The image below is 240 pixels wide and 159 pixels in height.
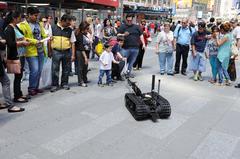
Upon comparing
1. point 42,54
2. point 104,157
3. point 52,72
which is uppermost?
point 42,54

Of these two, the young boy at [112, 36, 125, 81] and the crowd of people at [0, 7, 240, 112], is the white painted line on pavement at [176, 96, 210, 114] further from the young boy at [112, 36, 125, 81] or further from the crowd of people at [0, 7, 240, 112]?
the young boy at [112, 36, 125, 81]

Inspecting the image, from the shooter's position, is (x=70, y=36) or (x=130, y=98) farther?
(x=70, y=36)

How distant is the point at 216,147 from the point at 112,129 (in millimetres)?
1599

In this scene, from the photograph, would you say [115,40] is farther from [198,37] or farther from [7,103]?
[7,103]

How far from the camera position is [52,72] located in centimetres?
727

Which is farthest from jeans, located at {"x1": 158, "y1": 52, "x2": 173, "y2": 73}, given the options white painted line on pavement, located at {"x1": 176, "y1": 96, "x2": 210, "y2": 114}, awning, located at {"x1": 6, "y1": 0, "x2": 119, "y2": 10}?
awning, located at {"x1": 6, "y1": 0, "x2": 119, "y2": 10}

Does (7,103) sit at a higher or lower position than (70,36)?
lower

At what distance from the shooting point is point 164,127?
5.27 meters

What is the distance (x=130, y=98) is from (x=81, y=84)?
2253 mm

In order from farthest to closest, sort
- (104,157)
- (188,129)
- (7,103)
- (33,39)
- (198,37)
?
(198,37)
(33,39)
(7,103)
(188,129)
(104,157)

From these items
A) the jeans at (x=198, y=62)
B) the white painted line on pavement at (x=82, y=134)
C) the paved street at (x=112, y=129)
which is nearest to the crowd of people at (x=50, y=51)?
the paved street at (x=112, y=129)

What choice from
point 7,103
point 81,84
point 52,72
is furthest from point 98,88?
point 7,103

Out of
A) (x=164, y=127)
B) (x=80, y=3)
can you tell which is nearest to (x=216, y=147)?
(x=164, y=127)

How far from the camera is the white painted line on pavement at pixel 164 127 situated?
4.95 m
